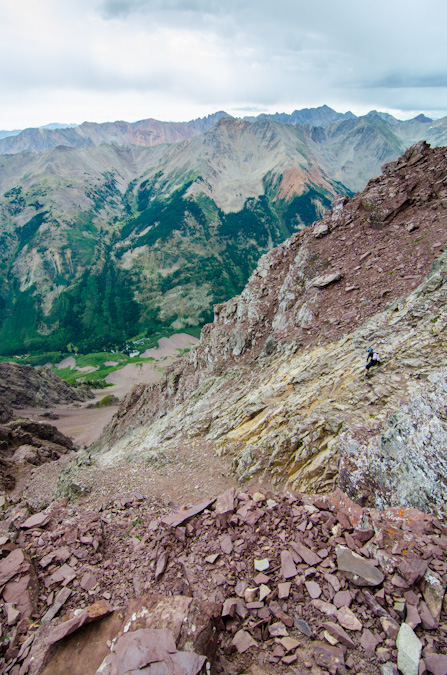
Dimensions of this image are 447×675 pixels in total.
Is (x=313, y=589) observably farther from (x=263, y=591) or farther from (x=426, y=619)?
(x=426, y=619)

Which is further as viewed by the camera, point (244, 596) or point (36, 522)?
point (36, 522)

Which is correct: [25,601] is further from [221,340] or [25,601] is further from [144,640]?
[221,340]

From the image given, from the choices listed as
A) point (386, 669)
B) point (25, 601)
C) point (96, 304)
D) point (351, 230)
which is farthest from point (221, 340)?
point (96, 304)

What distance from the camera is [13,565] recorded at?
976 cm

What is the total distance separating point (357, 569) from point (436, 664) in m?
2.06

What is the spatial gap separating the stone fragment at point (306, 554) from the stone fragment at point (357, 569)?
0.59 m

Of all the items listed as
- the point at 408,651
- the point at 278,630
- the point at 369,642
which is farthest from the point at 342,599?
the point at 278,630

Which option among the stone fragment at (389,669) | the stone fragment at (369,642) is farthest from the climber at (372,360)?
the stone fragment at (389,669)

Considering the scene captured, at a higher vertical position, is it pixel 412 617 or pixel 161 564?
pixel 161 564

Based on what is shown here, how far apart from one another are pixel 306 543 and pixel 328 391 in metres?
9.37

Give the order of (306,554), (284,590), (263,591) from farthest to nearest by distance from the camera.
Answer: (306,554), (263,591), (284,590)

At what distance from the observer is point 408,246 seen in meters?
22.6

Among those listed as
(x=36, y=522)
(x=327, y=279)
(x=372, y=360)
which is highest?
(x=327, y=279)

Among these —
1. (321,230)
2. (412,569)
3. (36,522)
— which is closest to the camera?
(412,569)
